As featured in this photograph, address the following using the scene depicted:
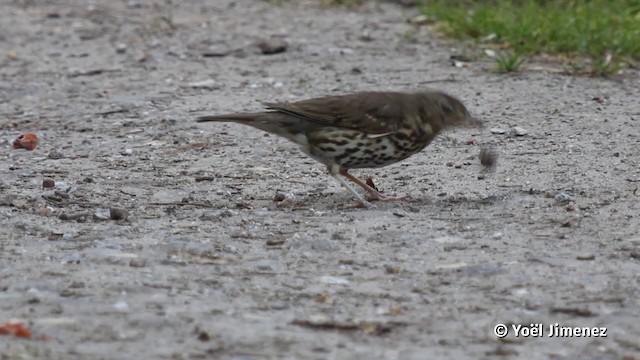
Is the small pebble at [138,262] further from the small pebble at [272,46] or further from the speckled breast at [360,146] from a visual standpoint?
the small pebble at [272,46]

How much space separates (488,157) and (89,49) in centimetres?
577

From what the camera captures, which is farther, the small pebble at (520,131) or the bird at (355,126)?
the small pebble at (520,131)

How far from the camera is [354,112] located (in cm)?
727

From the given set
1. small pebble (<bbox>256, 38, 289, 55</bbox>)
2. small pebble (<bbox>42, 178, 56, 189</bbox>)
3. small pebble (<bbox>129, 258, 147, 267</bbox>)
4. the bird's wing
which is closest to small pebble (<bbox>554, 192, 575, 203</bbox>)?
the bird's wing

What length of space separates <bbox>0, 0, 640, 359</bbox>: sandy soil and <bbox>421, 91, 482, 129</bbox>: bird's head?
404 millimetres

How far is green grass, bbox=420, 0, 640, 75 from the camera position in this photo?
→ 10852 millimetres

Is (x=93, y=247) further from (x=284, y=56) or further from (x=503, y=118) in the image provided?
(x=284, y=56)

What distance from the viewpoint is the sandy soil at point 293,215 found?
16.3 ft

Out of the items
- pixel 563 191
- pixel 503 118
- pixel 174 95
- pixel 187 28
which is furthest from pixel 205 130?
pixel 187 28

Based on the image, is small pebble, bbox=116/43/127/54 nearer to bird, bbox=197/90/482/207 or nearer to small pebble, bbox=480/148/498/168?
bird, bbox=197/90/482/207

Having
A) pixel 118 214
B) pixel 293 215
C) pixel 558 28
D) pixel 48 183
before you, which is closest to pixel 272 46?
pixel 558 28

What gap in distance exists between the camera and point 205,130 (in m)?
9.38

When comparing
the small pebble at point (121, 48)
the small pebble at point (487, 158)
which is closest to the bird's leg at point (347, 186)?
the small pebble at point (487, 158)

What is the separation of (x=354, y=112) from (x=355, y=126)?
0.08 meters
